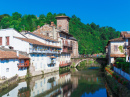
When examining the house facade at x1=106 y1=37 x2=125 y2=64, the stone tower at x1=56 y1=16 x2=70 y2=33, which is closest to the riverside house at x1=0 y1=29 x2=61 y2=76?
the house facade at x1=106 y1=37 x2=125 y2=64

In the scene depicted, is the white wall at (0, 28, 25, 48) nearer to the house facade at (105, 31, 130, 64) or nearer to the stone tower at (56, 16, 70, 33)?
the house facade at (105, 31, 130, 64)

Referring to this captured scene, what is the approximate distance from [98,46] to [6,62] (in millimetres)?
87683

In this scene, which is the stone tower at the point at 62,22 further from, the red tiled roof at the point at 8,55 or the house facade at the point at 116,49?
the red tiled roof at the point at 8,55

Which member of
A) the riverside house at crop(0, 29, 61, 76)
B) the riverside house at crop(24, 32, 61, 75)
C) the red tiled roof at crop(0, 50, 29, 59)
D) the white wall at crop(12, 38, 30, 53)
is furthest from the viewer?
the riverside house at crop(24, 32, 61, 75)

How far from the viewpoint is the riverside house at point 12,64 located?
30.0 metres

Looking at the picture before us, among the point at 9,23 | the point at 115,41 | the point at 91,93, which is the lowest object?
the point at 91,93

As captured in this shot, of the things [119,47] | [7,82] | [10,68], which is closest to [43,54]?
[10,68]

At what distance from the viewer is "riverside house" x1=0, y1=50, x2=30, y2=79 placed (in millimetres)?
→ 30041

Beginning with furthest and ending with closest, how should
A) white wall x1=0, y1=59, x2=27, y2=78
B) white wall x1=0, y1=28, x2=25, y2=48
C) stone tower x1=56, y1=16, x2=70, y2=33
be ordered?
stone tower x1=56, y1=16, x2=70, y2=33
white wall x1=0, y1=28, x2=25, y2=48
white wall x1=0, y1=59, x2=27, y2=78

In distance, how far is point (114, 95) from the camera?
23016 mm

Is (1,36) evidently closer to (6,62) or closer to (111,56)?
(6,62)

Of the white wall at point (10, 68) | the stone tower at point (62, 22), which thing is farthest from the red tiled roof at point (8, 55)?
the stone tower at point (62, 22)

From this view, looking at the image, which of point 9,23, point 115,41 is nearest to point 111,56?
point 115,41

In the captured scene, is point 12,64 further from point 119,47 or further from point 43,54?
point 119,47
